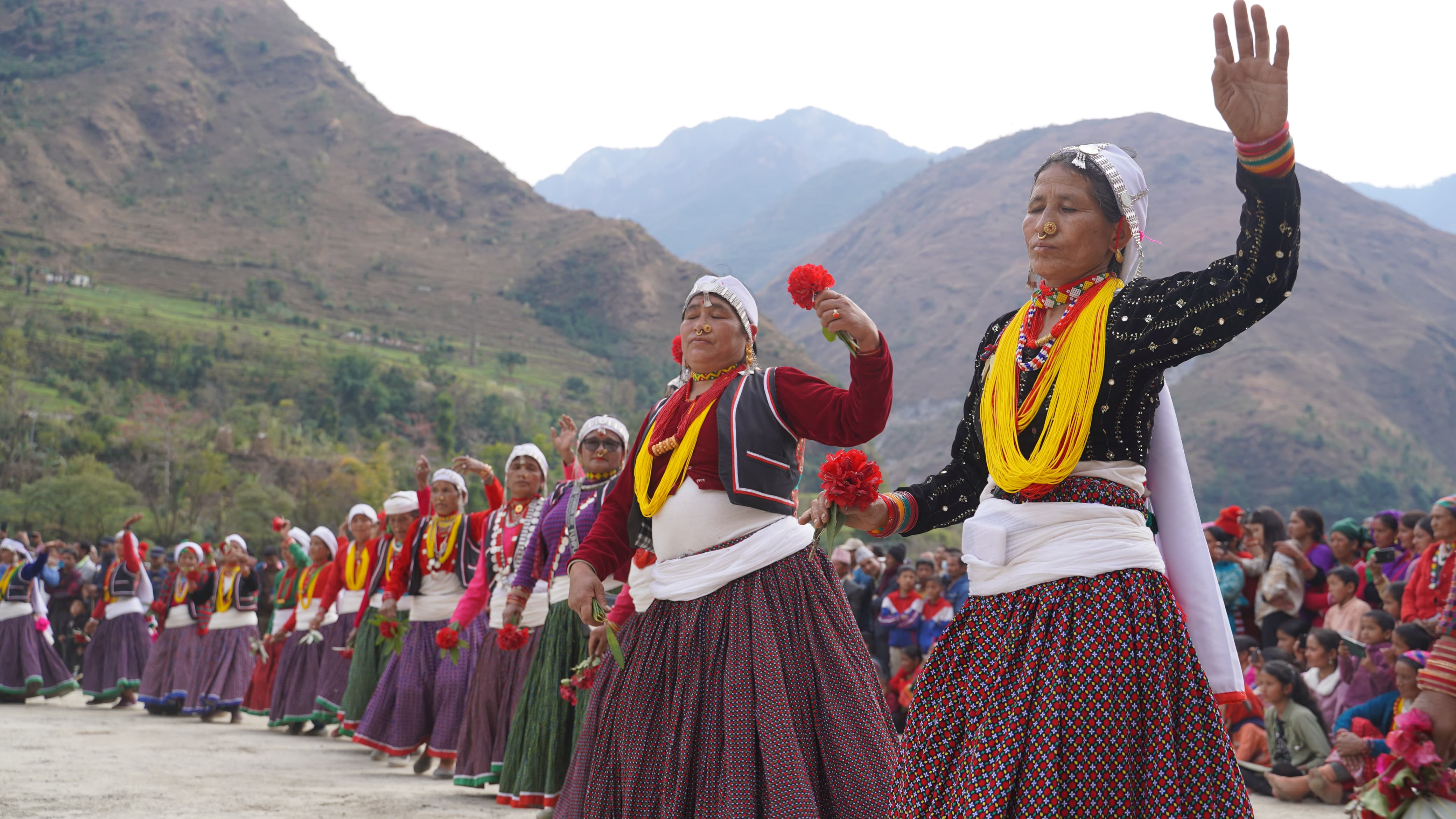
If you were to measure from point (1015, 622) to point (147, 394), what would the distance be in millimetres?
60641

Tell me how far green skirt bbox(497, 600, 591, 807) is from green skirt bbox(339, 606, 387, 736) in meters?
3.87

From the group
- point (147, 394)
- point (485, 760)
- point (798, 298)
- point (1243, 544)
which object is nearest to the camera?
point (798, 298)

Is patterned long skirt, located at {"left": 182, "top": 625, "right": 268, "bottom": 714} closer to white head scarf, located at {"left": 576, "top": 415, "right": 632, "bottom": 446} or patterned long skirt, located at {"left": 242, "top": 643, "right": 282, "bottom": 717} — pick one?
patterned long skirt, located at {"left": 242, "top": 643, "right": 282, "bottom": 717}

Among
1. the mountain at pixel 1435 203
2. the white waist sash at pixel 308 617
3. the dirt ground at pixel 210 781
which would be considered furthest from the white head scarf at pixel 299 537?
the mountain at pixel 1435 203

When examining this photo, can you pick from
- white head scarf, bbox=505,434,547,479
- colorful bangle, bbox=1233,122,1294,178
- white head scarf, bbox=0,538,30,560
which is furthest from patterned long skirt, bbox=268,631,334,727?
colorful bangle, bbox=1233,122,1294,178

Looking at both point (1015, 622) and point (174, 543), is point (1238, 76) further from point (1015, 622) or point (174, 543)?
point (174, 543)

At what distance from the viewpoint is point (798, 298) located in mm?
3457

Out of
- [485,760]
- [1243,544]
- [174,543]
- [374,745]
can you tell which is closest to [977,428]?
[485,760]

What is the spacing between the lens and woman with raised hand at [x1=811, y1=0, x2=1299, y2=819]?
2562 mm

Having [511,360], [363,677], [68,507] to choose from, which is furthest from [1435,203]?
[363,677]

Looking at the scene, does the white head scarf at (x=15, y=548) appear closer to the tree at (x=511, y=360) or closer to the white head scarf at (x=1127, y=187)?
the white head scarf at (x=1127, y=187)

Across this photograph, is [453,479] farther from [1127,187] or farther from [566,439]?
[1127,187]

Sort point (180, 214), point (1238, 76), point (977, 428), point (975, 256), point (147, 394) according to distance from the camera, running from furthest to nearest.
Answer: point (975, 256), point (180, 214), point (147, 394), point (977, 428), point (1238, 76)

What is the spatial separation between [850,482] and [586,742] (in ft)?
5.52
